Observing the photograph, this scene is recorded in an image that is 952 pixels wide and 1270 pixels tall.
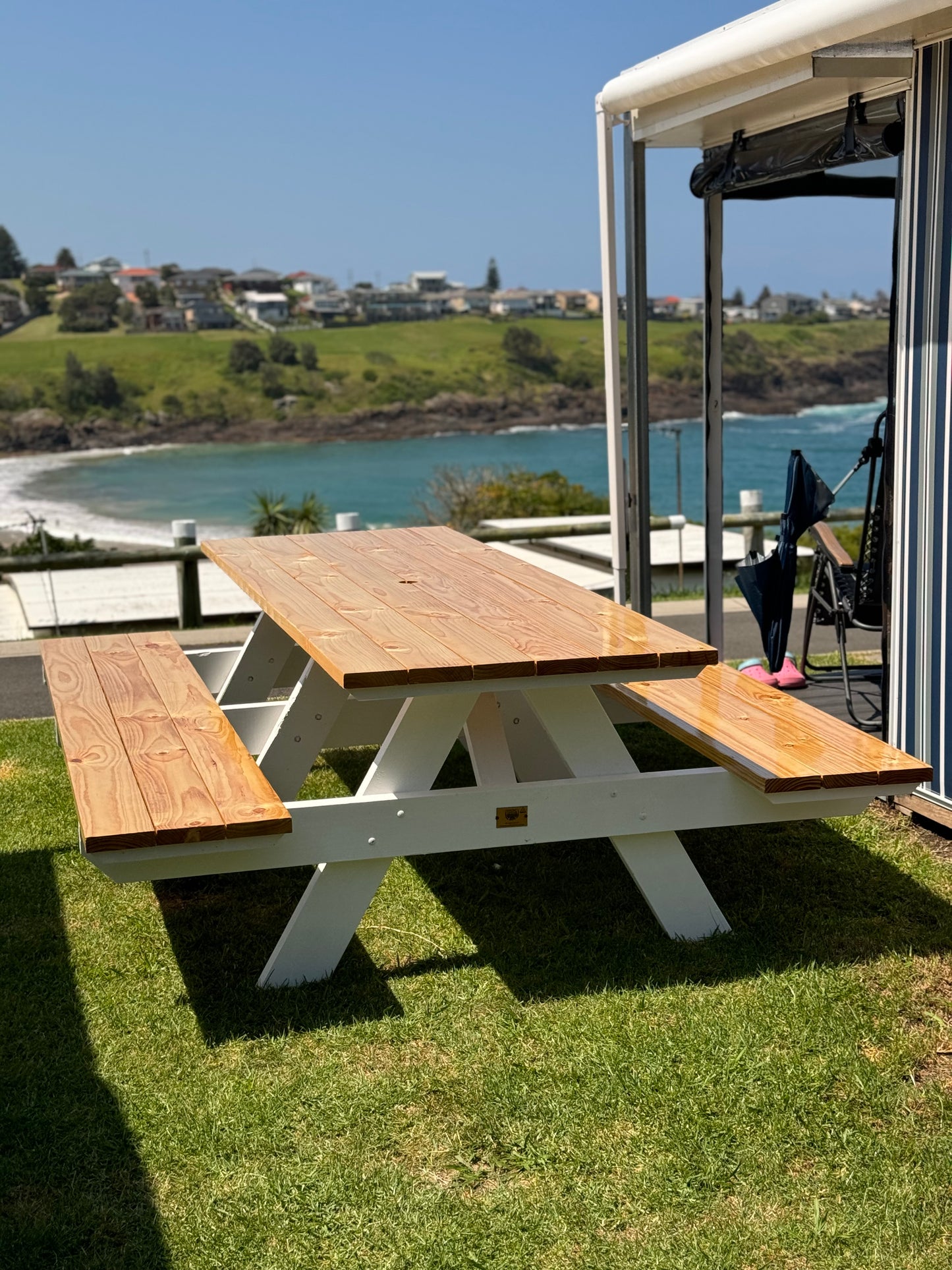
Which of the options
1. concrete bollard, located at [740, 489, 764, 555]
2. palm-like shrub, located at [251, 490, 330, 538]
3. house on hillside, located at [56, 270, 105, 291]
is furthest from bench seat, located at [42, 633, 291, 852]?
house on hillside, located at [56, 270, 105, 291]

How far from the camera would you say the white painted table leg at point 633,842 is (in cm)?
322

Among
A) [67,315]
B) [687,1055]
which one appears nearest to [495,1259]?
[687,1055]

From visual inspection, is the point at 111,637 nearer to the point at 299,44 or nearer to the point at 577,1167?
the point at 577,1167

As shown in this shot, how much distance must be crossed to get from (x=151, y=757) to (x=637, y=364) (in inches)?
115

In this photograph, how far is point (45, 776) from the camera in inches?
193

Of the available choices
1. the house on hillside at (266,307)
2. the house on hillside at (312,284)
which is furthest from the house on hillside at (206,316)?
the house on hillside at (312,284)

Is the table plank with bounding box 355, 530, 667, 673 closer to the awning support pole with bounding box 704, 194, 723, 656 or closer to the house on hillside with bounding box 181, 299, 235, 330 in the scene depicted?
the awning support pole with bounding box 704, 194, 723, 656

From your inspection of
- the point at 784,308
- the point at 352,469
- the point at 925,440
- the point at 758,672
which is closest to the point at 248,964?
the point at 925,440

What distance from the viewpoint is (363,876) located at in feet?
10.2

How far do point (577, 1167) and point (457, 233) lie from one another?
161823 millimetres

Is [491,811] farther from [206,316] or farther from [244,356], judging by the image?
[206,316]

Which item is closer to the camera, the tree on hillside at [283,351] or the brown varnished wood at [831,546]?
the brown varnished wood at [831,546]

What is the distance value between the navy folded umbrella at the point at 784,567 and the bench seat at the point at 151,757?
227 cm

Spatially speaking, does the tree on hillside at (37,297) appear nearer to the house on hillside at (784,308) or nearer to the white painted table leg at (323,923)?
the house on hillside at (784,308)
